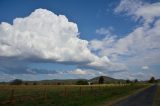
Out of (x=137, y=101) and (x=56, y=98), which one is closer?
(x=137, y=101)

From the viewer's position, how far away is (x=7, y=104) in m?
24.6

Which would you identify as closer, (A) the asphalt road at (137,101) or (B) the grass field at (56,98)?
(B) the grass field at (56,98)

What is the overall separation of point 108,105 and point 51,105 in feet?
15.7

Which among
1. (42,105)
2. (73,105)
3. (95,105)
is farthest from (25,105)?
(95,105)

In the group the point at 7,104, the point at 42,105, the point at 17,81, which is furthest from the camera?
the point at 17,81

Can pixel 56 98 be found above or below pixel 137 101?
above

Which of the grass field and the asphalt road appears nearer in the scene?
the grass field

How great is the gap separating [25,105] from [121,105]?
25.9 ft

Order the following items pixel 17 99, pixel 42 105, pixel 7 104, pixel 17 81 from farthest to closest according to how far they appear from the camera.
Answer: pixel 17 81 < pixel 17 99 < pixel 42 105 < pixel 7 104

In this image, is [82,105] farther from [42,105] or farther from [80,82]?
[80,82]

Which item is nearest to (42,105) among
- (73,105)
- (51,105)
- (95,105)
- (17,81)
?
(51,105)

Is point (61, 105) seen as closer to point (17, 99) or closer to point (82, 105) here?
point (82, 105)

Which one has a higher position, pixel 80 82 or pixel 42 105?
pixel 80 82

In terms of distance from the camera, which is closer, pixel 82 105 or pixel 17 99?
pixel 82 105
